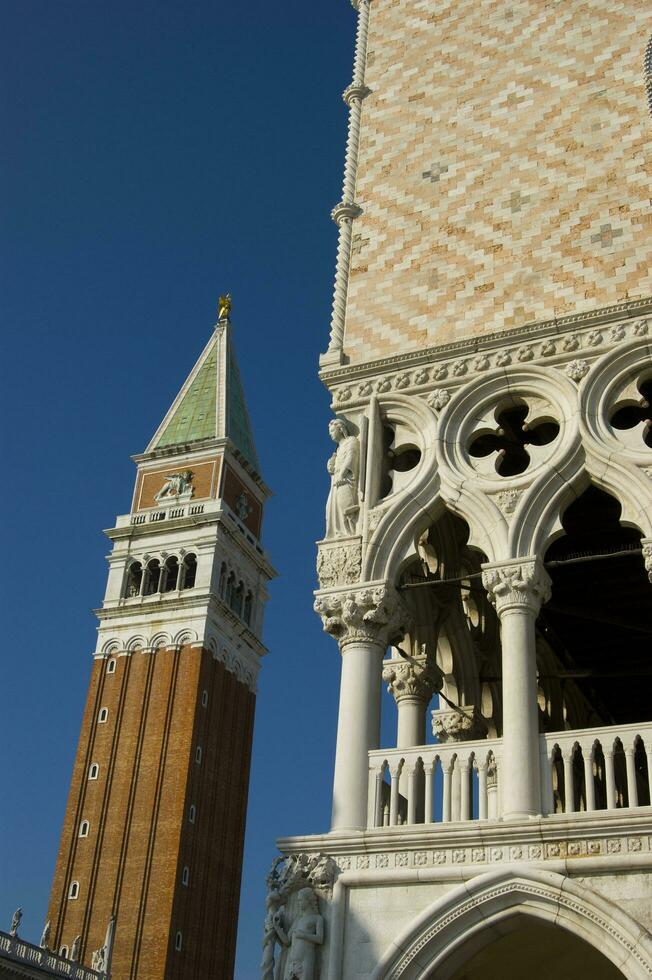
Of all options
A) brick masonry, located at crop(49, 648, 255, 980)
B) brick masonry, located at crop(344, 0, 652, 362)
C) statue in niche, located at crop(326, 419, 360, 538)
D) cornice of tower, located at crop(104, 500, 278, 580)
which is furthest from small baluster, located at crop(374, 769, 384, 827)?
cornice of tower, located at crop(104, 500, 278, 580)

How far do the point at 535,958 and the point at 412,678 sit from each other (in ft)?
12.7

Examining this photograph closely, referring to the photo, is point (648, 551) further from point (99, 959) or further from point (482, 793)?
point (99, 959)

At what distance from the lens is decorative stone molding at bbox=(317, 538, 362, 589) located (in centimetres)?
1309

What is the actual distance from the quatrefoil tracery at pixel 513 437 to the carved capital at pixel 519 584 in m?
1.20

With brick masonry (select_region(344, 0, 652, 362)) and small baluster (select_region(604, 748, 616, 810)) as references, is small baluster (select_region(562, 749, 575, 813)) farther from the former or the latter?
brick masonry (select_region(344, 0, 652, 362))

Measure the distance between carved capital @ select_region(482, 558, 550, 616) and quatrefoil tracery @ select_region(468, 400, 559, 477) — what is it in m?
1.20

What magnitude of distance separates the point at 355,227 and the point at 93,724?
5058 centimetres

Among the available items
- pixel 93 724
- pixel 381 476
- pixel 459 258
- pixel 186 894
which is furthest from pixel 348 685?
pixel 93 724

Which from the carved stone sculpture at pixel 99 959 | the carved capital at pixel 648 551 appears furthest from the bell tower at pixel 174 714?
the carved capital at pixel 648 551

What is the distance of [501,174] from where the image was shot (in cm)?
1507

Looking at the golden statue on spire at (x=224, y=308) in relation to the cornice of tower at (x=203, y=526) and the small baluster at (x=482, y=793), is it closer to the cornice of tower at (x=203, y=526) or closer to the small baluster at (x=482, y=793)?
the cornice of tower at (x=203, y=526)

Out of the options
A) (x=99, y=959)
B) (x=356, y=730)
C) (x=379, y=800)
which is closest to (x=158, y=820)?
(x=99, y=959)

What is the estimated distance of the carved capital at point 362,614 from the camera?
1276cm

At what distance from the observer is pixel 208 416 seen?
7406 cm
